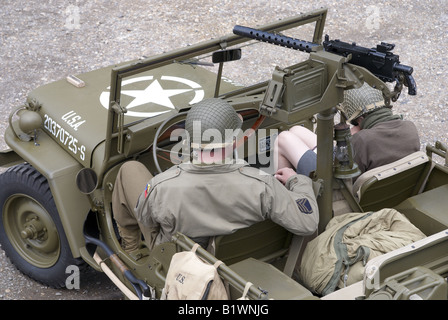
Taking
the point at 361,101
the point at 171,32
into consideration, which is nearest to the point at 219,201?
the point at 361,101

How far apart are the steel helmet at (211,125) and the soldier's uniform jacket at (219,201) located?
11 cm

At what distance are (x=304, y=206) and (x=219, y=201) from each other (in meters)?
0.39

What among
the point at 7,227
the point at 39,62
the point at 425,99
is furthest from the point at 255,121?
the point at 39,62

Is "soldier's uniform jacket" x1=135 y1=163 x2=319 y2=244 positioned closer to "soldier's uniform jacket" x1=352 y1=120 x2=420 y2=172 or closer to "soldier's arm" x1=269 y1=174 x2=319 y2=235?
"soldier's arm" x1=269 y1=174 x2=319 y2=235

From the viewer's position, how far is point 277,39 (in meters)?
3.58

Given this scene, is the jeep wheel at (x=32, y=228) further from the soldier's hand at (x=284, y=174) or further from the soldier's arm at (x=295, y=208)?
the soldier's arm at (x=295, y=208)

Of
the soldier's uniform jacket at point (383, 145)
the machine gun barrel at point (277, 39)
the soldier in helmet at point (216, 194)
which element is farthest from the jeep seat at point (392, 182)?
the machine gun barrel at point (277, 39)

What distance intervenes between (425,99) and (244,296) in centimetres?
418

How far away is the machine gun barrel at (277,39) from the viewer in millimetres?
3457

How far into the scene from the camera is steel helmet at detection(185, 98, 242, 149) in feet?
10.6

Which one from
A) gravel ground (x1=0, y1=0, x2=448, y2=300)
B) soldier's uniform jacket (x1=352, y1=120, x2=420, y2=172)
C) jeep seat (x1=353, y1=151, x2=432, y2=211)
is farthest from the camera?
gravel ground (x1=0, y1=0, x2=448, y2=300)

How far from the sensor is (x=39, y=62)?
24.1 ft

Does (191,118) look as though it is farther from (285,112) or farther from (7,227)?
(7,227)

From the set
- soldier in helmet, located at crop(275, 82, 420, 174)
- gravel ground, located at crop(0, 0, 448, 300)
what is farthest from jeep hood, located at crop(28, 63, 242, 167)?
gravel ground, located at crop(0, 0, 448, 300)
